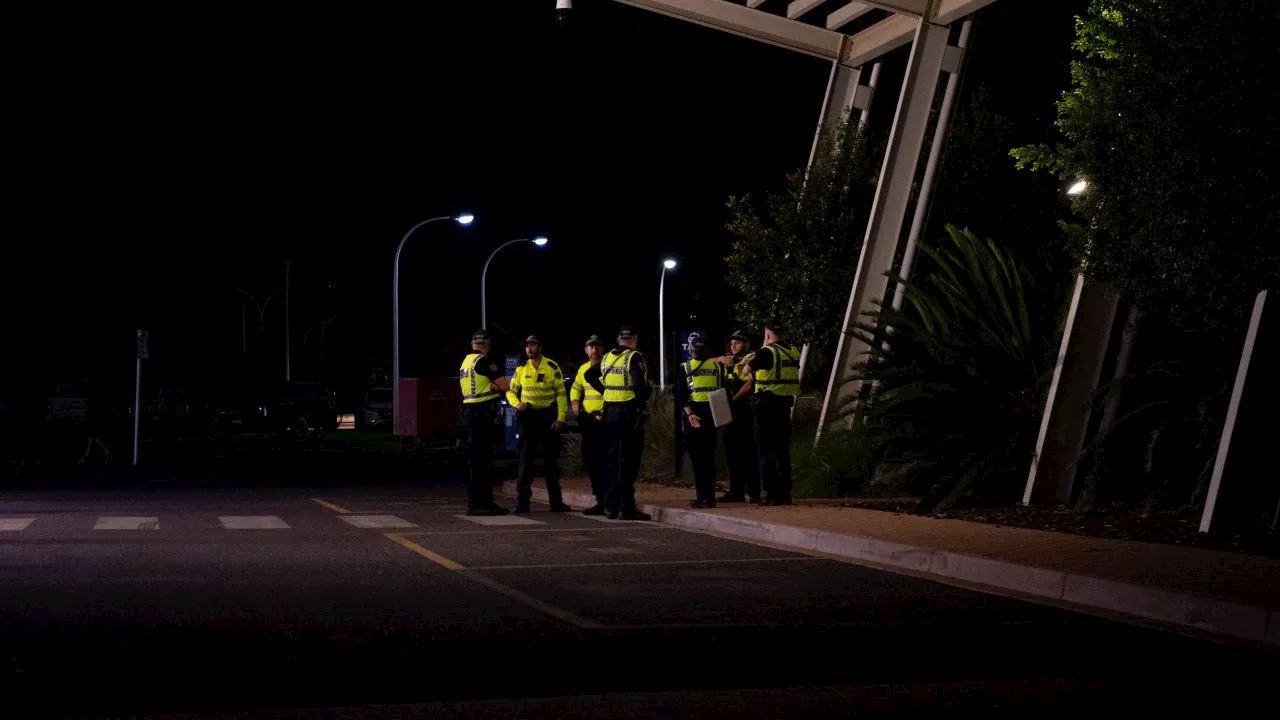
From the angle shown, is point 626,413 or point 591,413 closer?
point 626,413

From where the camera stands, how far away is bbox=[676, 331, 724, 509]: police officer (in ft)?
62.8

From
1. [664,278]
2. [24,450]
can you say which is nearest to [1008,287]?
[24,450]

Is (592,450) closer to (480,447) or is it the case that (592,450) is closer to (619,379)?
(480,447)

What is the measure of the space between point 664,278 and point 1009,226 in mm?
32677

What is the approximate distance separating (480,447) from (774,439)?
311 cm

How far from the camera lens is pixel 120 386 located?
38.6 metres

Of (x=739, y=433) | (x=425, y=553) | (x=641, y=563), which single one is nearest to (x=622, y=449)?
(x=739, y=433)

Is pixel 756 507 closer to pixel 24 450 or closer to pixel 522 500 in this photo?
pixel 522 500

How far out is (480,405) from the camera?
1930 cm

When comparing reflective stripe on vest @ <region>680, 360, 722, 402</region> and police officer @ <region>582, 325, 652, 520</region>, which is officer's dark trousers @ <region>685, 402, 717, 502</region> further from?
police officer @ <region>582, 325, 652, 520</region>

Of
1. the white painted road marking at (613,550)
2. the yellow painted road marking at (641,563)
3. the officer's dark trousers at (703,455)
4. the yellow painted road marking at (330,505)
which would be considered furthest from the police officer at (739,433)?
the yellow painted road marking at (641,563)

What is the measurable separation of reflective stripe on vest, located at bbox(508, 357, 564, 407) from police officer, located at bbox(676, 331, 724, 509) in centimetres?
143

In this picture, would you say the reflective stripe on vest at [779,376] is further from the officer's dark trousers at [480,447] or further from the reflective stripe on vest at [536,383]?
the officer's dark trousers at [480,447]

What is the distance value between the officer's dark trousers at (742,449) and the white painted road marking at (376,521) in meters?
3.62
